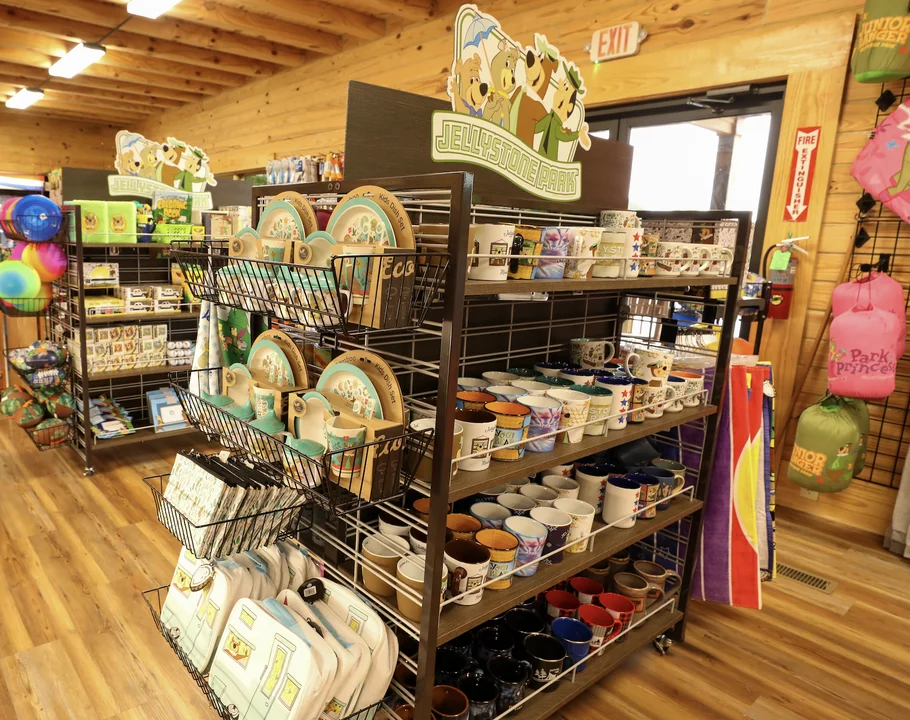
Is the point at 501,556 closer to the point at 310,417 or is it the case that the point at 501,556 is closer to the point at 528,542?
the point at 528,542

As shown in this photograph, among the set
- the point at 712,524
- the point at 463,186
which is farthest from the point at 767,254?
the point at 463,186

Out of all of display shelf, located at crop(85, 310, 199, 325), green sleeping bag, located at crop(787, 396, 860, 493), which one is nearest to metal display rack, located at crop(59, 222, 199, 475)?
display shelf, located at crop(85, 310, 199, 325)

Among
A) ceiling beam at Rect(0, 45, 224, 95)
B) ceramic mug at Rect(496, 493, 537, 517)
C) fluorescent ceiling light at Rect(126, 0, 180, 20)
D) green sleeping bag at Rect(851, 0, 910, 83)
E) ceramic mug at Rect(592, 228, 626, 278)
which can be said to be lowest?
ceramic mug at Rect(496, 493, 537, 517)

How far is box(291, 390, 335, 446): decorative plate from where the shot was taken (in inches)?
52.0

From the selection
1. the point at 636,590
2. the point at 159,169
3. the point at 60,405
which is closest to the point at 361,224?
the point at 636,590

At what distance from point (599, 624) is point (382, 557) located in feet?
2.56

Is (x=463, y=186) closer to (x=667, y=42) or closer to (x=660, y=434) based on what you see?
(x=660, y=434)

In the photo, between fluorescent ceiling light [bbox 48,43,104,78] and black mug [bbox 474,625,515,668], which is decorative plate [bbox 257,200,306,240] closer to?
black mug [bbox 474,625,515,668]

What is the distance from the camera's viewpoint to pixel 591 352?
2.08 m

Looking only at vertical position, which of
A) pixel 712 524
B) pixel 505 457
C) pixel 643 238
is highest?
pixel 643 238

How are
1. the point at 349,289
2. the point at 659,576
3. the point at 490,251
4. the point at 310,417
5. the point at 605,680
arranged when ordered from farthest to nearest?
1. the point at 659,576
2. the point at 605,680
3. the point at 310,417
4. the point at 490,251
5. the point at 349,289

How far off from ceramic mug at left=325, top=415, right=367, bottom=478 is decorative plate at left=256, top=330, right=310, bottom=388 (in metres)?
0.30

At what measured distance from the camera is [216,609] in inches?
53.9

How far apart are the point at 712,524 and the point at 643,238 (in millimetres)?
1054
